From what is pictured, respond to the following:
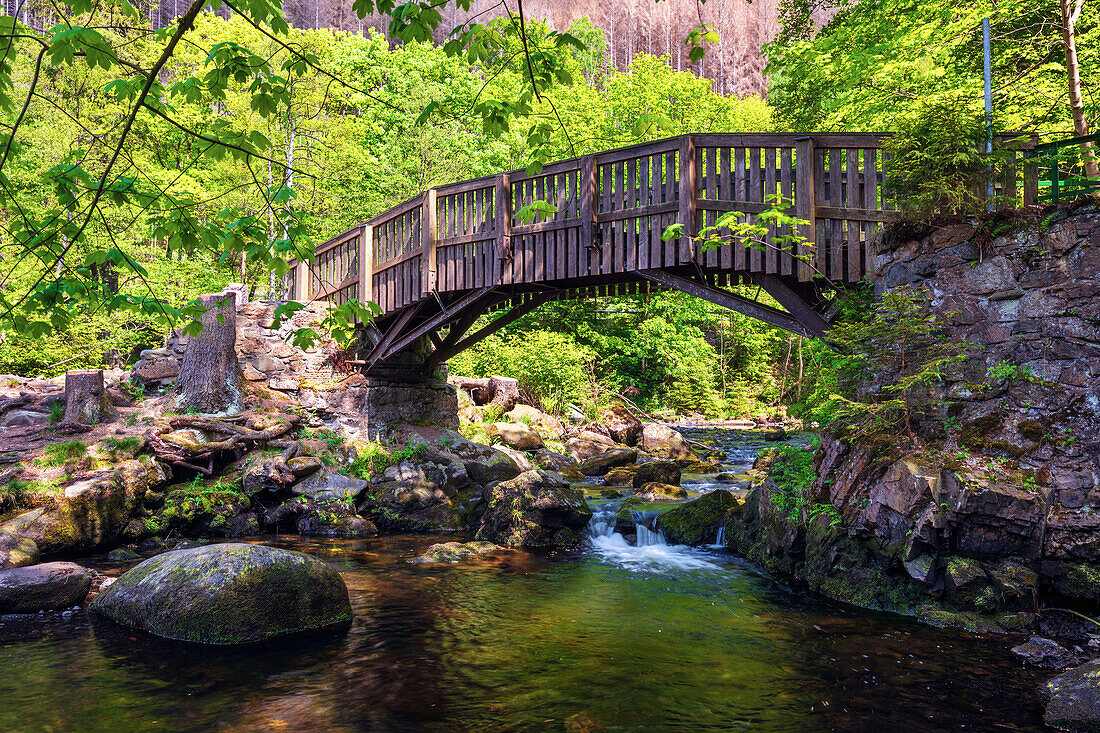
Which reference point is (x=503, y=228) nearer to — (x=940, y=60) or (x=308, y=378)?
(x=308, y=378)

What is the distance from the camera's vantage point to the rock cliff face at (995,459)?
6.75 m

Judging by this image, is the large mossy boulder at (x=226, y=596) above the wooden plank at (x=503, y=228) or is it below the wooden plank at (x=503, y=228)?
below

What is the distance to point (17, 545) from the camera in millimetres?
8727

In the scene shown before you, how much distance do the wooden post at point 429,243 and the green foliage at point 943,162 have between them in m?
7.93

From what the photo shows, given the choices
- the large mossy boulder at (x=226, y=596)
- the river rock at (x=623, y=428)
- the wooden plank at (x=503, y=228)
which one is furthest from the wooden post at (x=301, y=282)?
the large mossy boulder at (x=226, y=596)

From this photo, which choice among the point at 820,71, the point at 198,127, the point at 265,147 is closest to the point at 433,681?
the point at 265,147

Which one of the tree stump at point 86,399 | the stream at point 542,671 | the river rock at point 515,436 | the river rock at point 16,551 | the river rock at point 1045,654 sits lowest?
the stream at point 542,671

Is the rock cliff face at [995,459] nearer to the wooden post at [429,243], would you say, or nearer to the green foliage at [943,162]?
the green foliage at [943,162]

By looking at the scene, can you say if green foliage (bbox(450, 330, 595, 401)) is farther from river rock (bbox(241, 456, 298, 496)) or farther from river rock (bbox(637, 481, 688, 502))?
river rock (bbox(241, 456, 298, 496))

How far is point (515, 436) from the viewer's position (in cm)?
1725

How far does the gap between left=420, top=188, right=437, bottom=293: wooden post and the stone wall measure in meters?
2.85

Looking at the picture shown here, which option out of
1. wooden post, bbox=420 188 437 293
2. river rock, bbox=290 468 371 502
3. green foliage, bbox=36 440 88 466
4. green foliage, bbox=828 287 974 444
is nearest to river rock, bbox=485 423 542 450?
river rock, bbox=290 468 371 502

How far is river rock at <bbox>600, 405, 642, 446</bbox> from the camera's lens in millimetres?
20812

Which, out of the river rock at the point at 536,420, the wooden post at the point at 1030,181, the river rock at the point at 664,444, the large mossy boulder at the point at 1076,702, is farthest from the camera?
the river rock at the point at 536,420
